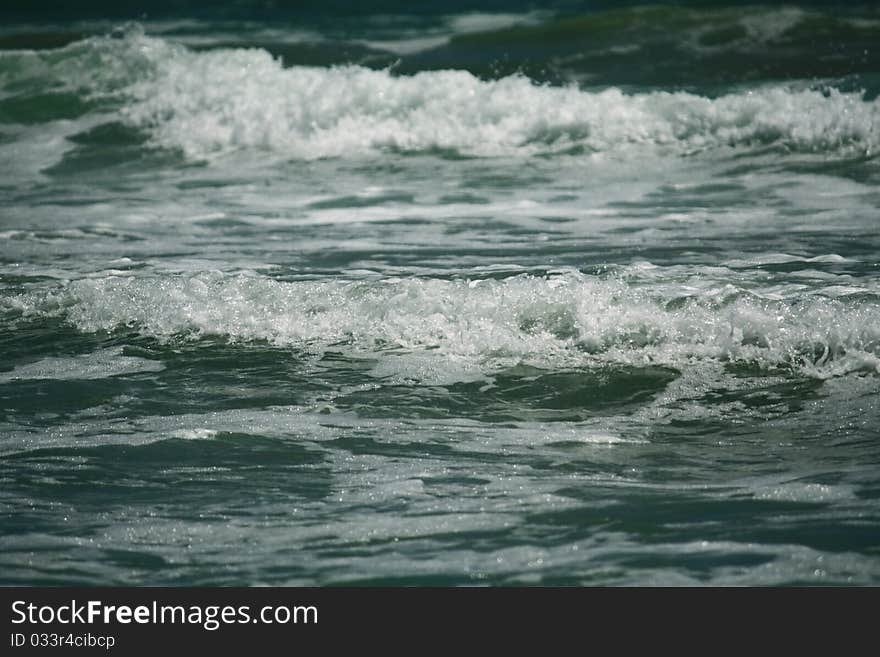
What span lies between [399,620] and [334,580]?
1.08ft

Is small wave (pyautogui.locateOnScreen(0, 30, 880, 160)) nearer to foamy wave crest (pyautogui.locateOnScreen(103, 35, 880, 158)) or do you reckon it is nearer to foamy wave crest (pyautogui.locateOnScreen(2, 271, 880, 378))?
foamy wave crest (pyautogui.locateOnScreen(103, 35, 880, 158))

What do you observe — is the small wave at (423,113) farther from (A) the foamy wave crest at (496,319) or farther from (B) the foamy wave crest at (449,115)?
(A) the foamy wave crest at (496,319)

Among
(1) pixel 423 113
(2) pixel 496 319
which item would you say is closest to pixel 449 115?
(1) pixel 423 113

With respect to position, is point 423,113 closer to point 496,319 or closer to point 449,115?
point 449,115

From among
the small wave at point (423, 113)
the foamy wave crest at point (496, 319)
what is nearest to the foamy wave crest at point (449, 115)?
the small wave at point (423, 113)

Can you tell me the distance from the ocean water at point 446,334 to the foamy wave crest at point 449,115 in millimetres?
44

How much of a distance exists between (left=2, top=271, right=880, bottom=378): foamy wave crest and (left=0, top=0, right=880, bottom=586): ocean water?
0.07ft

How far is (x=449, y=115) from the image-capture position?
43.8ft

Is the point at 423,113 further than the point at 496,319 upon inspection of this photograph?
Yes

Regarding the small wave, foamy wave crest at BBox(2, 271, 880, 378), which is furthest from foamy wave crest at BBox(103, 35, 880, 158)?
foamy wave crest at BBox(2, 271, 880, 378)

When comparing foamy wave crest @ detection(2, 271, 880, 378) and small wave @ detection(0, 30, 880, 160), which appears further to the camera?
small wave @ detection(0, 30, 880, 160)

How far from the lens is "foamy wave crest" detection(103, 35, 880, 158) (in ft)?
39.9

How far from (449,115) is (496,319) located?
732cm

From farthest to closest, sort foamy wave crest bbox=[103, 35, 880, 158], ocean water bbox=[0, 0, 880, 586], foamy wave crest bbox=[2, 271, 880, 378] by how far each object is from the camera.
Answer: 1. foamy wave crest bbox=[103, 35, 880, 158]
2. foamy wave crest bbox=[2, 271, 880, 378]
3. ocean water bbox=[0, 0, 880, 586]
